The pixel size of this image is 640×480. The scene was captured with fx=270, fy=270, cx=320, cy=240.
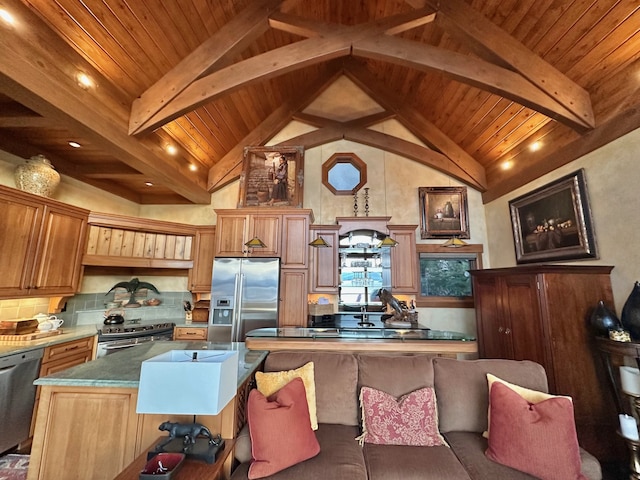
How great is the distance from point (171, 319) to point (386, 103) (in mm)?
5469

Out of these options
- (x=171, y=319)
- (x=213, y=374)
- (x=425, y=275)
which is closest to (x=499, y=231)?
(x=425, y=275)

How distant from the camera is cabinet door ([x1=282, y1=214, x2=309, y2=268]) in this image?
14.3ft

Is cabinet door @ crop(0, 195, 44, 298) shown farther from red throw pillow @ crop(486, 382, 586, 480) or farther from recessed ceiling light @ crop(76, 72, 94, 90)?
red throw pillow @ crop(486, 382, 586, 480)

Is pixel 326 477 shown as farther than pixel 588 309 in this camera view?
No

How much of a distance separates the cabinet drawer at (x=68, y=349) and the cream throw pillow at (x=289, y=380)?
95.9 inches

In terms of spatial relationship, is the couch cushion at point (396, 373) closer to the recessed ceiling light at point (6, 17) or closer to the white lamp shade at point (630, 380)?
the white lamp shade at point (630, 380)

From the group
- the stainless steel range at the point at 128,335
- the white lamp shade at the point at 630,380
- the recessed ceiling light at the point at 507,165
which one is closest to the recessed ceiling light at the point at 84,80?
the stainless steel range at the point at 128,335

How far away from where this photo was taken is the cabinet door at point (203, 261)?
14.8 feet

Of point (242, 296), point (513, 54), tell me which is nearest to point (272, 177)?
point (242, 296)

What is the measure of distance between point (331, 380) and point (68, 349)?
3.01 m

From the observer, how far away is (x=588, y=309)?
8.89ft

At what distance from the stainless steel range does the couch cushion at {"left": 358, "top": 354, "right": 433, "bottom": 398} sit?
3.13m

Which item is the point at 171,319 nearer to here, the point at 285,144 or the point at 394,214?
the point at 285,144

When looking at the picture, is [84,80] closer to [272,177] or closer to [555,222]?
[272,177]
